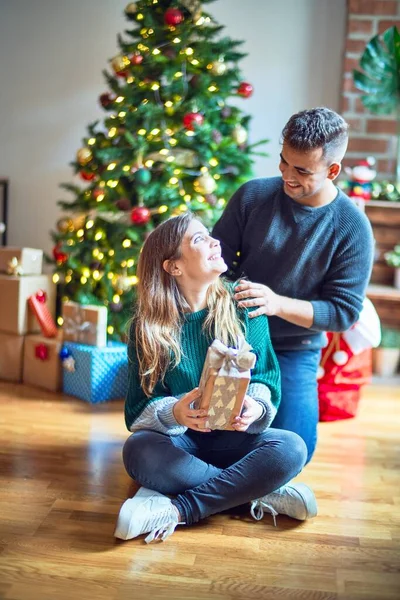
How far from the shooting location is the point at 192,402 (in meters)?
1.93

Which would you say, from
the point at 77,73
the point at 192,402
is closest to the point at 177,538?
the point at 192,402

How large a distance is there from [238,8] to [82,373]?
6.21ft

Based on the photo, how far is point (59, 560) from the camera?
1.75 m

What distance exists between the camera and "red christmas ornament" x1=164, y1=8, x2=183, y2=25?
3.07 metres

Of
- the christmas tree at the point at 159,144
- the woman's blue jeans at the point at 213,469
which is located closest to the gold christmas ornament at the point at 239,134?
the christmas tree at the point at 159,144

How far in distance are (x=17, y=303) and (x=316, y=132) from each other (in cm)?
155

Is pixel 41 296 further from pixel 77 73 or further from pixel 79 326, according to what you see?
pixel 77 73

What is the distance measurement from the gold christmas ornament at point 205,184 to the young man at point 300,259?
2.16ft

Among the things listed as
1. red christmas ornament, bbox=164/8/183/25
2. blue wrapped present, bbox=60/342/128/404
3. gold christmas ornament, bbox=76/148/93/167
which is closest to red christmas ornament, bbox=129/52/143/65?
red christmas ornament, bbox=164/8/183/25

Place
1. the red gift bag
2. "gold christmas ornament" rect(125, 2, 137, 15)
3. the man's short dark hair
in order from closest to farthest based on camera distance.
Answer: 1. the man's short dark hair
2. the red gift bag
3. "gold christmas ornament" rect(125, 2, 137, 15)

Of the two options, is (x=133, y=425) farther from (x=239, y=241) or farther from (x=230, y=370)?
(x=239, y=241)

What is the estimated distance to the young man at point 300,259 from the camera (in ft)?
7.47

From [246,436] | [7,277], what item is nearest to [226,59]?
[7,277]

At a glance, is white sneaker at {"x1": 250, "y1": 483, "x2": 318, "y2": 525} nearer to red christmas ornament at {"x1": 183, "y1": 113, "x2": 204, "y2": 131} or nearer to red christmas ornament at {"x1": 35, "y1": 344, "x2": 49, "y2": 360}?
red christmas ornament at {"x1": 35, "y1": 344, "x2": 49, "y2": 360}
